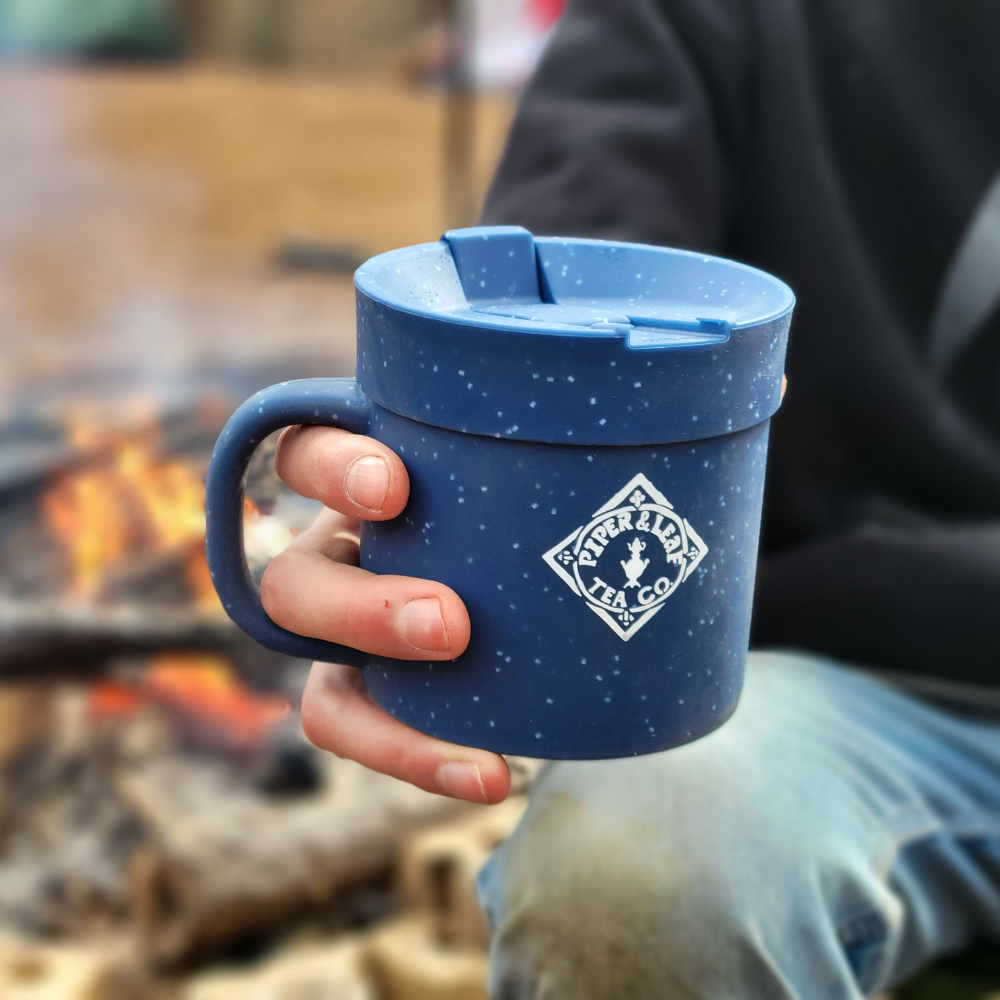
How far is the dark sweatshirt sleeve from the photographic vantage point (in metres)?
0.79

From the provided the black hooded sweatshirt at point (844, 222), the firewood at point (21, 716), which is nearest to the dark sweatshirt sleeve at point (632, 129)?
the black hooded sweatshirt at point (844, 222)

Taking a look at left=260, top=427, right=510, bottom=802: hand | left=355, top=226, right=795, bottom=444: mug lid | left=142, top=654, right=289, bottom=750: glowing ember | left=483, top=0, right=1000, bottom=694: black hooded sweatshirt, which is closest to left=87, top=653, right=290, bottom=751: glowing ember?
left=142, top=654, right=289, bottom=750: glowing ember

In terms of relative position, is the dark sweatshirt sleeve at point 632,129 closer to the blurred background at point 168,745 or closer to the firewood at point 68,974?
the blurred background at point 168,745

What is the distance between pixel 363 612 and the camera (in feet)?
1.61

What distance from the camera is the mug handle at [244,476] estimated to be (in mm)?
487

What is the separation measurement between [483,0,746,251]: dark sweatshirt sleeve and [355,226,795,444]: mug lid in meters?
0.27

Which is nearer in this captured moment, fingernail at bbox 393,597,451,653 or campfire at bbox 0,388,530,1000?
fingernail at bbox 393,597,451,653

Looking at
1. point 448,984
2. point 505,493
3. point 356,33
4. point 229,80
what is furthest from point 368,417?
point 356,33

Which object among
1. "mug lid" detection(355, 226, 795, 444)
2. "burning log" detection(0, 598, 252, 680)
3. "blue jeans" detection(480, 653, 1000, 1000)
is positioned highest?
"mug lid" detection(355, 226, 795, 444)

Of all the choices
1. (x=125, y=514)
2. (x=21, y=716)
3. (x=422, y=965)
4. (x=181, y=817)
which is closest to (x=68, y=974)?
(x=181, y=817)

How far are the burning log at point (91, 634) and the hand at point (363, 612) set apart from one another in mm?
790

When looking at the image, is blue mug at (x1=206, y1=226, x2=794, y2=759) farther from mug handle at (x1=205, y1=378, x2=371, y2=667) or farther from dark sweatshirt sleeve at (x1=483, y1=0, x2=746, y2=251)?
dark sweatshirt sleeve at (x1=483, y1=0, x2=746, y2=251)

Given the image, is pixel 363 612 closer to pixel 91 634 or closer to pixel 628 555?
pixel 628 555

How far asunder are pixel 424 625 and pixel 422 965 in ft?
2.53
